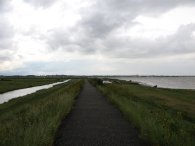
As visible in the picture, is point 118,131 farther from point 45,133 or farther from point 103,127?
point 45,133

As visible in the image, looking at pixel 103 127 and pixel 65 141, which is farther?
pixel 103 127

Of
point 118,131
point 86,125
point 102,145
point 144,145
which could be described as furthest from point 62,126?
point 144,145

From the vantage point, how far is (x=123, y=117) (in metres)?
15.6

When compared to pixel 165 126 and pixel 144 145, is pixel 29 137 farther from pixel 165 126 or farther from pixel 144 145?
pixel 165 126

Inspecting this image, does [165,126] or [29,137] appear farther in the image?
[165,126]

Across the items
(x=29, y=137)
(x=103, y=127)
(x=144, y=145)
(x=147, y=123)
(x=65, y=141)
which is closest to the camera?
(x=29, y=137)

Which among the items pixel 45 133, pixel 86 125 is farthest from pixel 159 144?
pixel 86 125

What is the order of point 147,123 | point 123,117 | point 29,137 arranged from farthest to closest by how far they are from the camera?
point 123,117 < point 147,123 < point 29,137

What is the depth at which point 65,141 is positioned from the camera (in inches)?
382

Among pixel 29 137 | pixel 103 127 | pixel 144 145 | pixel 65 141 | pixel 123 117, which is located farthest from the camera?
pixel 123 117

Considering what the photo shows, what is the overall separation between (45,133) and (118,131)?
3693 mm

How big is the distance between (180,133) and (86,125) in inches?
205

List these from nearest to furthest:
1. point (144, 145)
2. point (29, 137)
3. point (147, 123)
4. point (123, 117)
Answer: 1. point (29, 137)
2. point (144, 145)
3. point (147, 123)
4. point (123, 117)

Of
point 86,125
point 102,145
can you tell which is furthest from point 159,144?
point 86,125
